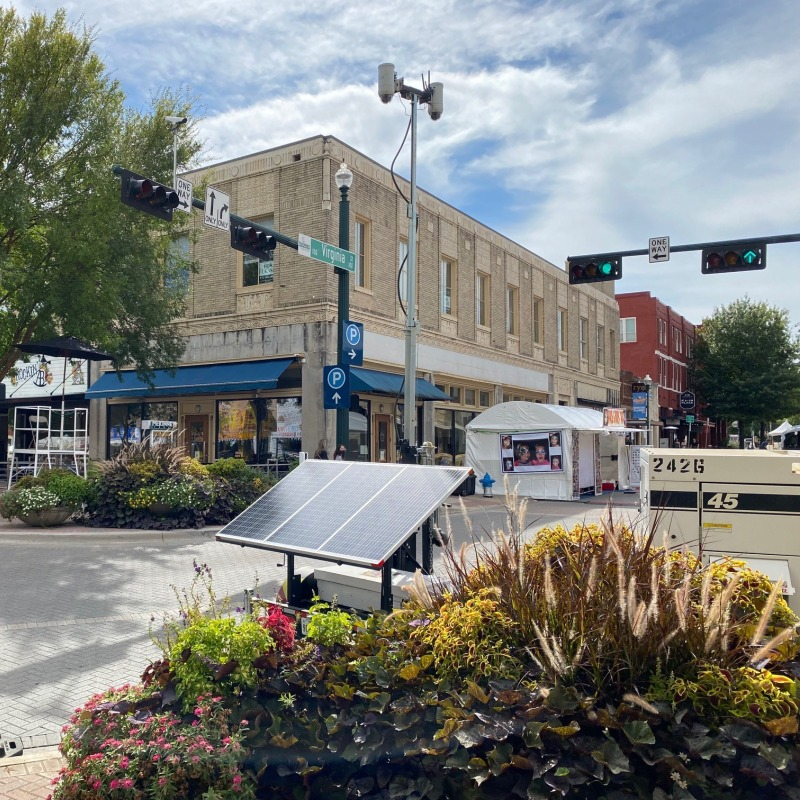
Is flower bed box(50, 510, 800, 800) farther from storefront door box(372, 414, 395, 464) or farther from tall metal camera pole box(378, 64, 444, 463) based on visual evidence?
storefront door box(372, 414, 395, 464)

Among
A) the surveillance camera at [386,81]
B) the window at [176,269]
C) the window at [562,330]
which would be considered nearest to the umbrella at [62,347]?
the window at [176,269]

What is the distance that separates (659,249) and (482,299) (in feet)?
50.6

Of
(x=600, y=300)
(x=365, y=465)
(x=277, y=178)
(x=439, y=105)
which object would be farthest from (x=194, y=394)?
(x=600, y=300)

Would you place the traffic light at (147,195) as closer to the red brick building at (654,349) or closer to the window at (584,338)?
the window at (584,338)

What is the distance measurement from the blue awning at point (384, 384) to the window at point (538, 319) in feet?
36.9

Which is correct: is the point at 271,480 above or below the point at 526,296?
below

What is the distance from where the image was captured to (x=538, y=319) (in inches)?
1422

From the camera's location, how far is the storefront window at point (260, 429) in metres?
22.4

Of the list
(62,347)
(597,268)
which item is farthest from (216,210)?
(597,268)

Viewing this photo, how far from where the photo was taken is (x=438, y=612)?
3.49m

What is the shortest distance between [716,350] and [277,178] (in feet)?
154

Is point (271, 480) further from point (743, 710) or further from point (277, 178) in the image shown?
point (743, 710)

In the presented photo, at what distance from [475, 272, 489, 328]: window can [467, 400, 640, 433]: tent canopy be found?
7.66 meters

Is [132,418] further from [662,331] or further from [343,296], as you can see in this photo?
[662,331]
